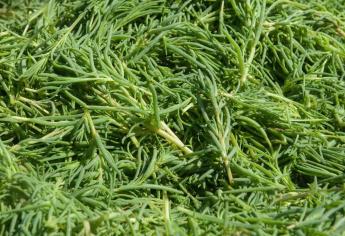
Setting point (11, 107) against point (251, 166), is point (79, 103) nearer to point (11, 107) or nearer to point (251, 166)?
point (11, 107)

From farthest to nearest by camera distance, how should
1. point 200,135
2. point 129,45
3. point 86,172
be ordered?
point 129,45 → point 200,135 → point 86,172

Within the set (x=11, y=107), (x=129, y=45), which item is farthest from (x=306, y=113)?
(x=11, y=107)

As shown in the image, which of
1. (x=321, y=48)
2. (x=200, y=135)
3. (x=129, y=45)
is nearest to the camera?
(x=200, y=135)

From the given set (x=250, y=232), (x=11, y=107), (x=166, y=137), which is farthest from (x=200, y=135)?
(x=11, y=107)

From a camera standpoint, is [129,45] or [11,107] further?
[129,45]

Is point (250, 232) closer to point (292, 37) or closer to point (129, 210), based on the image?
point (129, 210)

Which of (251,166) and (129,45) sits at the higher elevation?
(129,45)

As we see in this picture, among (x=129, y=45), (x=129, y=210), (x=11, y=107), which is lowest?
(x=129, y=210)
